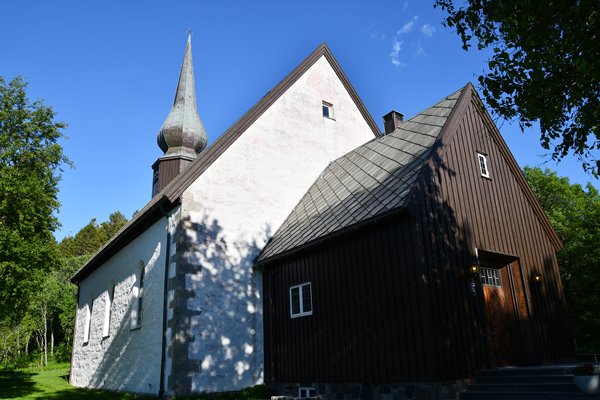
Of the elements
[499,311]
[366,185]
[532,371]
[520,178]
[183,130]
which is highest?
Result: [183,130]

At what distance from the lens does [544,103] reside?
23.7 feet

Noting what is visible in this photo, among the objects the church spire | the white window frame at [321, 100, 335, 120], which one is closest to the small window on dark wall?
the white window frame at [321, 100, 335, 120]

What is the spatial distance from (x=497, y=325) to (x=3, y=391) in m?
16.3

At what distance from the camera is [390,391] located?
8.73 meters

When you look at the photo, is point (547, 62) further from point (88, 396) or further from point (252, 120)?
point (88, 396)

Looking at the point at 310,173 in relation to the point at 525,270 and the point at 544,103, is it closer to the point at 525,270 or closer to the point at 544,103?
the point at 525,270

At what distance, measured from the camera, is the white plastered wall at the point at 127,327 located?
41.1 ft

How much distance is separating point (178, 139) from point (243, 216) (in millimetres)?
8029

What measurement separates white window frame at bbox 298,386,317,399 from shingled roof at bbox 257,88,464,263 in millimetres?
3298

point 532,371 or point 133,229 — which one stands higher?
point 133,229

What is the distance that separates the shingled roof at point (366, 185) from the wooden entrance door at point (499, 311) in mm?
2879

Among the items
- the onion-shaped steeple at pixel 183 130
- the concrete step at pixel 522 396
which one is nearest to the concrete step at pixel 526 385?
the concrete step at pixel 522 396

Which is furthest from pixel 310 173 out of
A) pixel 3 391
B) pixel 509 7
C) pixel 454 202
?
pixel 3 391

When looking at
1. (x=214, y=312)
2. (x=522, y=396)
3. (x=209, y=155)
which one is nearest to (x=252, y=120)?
(x=209, y=155)
